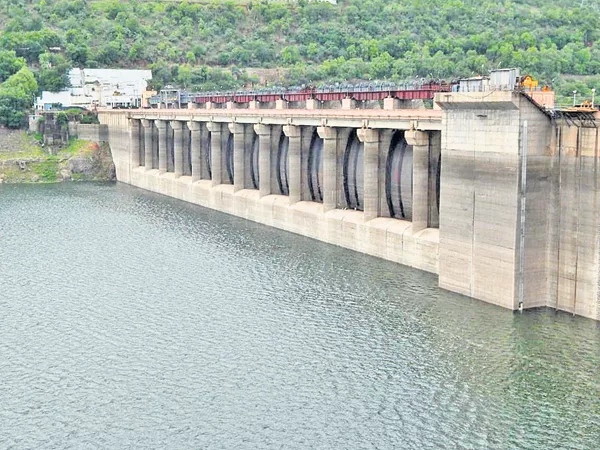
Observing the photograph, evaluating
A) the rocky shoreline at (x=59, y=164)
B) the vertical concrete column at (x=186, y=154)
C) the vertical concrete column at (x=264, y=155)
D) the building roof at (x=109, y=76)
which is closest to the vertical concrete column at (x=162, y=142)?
the vertical concrete column at (x=186, y=154)

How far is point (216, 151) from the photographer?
10506 cm

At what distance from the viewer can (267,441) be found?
128 ft

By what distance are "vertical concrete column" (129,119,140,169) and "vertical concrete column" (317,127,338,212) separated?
56.1 metres

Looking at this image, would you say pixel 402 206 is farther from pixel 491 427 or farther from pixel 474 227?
pixel 491 427

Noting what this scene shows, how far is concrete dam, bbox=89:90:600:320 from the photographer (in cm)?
5453

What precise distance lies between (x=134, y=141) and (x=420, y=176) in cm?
7185

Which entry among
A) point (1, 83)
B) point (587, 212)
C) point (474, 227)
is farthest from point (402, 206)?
point (1, 83)

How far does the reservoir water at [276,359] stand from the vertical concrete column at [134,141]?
55207 mm

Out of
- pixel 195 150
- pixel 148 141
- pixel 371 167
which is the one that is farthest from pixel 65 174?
pixel 371 167

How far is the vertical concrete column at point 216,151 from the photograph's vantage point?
104812 millimetres

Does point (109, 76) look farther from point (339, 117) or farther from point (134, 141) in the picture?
point (339, 117)

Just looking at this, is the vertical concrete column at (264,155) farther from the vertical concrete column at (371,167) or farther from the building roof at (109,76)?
the building roof at (109,76)

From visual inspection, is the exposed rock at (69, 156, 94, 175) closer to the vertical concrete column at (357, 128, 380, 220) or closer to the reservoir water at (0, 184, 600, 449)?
the reservoir water at (0, 184, 600, 449)

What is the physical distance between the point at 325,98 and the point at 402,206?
28.6m
